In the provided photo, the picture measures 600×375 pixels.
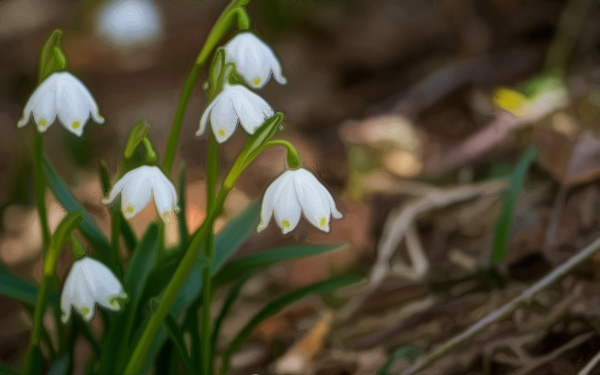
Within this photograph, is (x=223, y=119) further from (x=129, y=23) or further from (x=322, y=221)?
(x=129, y=23)

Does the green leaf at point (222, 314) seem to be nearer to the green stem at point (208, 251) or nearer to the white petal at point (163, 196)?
the green stem at point (208, 251)

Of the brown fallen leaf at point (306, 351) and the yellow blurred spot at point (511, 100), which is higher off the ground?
the yellow blurred spot at point (511, 100)

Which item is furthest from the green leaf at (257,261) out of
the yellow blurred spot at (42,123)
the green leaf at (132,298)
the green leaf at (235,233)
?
the yellow blurred spot at (42,123)

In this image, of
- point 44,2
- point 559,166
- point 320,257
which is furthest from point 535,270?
point 44,2

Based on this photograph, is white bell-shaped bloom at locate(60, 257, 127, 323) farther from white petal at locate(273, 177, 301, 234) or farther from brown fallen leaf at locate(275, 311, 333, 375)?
brown fallen leaf at locate(275, 311, 333, 375)

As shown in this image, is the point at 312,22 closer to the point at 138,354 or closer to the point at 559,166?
the point at 559,166

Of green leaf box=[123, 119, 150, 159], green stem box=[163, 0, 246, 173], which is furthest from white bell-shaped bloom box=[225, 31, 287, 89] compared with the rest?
green leaf box=[123, 119, 150, 159]

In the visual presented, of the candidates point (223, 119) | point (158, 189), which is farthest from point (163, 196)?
point (223, 119)
